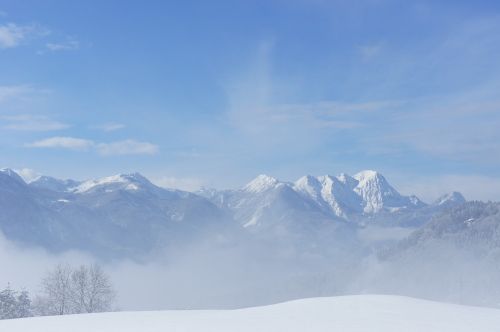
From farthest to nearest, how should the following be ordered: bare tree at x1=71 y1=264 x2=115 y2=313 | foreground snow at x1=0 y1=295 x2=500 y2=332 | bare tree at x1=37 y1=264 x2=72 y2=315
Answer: bare tree at x1=71 y1=264 x2=115 y2=313 → bare tree at x1=37 y1=264 x2=72 y2=315 → foreground snow at x1=0 y1=295 x2=500 y2=332

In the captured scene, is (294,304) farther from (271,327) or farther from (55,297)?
(55,297)

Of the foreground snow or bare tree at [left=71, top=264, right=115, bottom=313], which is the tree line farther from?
the foreground snow

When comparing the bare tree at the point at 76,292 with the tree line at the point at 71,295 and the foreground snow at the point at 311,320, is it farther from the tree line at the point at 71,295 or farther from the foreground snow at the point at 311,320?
the foreground snow at the point at 311,320

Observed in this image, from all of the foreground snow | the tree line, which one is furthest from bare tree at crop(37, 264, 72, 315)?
the foreground snow

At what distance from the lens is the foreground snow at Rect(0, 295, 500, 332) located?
24297 millimetres

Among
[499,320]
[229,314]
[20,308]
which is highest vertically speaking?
[20,308]

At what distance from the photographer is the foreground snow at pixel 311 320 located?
2430 cm

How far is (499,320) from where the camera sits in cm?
2642

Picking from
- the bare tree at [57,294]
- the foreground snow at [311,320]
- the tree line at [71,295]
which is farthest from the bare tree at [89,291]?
the foreground snow at [311,320]

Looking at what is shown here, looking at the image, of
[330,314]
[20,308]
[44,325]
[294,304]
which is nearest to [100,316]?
[44,325]

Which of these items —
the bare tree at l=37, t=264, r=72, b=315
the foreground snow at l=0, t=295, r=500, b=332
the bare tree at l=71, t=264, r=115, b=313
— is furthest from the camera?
the bare tree at l=71, t=264, r=115, b=313

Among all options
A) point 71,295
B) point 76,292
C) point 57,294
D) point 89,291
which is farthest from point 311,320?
point 57,294

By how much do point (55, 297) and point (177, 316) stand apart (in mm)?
35929

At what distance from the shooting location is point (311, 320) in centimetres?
2616
